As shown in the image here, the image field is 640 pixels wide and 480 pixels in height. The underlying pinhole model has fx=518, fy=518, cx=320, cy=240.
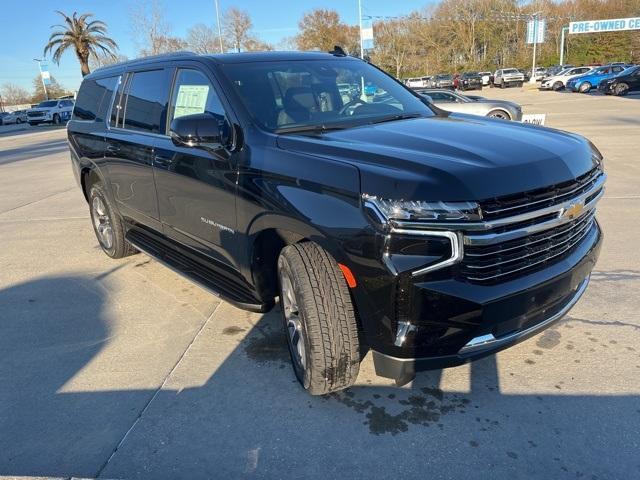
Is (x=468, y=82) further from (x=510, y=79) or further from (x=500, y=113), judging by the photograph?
(x=500, y=113)

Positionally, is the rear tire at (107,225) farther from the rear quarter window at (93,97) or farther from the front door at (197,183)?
the front door at (197,183)

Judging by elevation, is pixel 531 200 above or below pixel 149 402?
above

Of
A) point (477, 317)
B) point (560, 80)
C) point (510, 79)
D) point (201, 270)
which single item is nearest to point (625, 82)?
point (560, 80)

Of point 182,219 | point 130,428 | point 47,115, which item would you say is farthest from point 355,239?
point 47,115

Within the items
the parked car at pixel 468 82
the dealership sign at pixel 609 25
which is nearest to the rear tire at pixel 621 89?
the parked car at pixel 468 82

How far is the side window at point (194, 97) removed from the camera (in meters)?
3.46

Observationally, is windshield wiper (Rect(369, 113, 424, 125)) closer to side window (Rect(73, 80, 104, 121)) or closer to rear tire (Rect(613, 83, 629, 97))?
side window (Rect(73, 80, 104, 121))

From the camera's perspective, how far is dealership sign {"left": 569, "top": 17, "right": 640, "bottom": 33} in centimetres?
5472

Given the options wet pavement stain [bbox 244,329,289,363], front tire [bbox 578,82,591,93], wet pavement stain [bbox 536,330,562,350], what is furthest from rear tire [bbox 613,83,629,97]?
wet pavement stain [bbox 244,329,289,363]

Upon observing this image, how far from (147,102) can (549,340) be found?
3.57 metres

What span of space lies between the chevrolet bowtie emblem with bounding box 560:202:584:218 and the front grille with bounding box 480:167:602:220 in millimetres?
49

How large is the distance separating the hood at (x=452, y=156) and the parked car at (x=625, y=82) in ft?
106

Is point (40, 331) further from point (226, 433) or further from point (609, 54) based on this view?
point (609, 54)

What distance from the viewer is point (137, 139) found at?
430 centimetres
